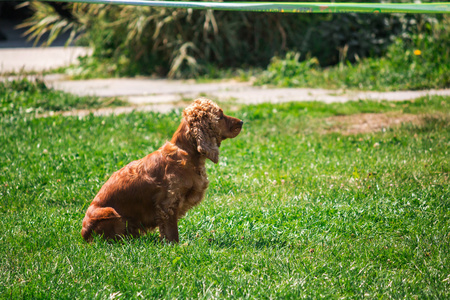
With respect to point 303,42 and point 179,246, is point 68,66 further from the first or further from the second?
point 179,246

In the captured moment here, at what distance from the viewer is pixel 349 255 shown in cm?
350

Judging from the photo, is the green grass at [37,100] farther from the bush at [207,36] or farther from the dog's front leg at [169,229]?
the dog's front leg at [169,229]

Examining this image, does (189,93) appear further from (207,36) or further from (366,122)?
(366,122)

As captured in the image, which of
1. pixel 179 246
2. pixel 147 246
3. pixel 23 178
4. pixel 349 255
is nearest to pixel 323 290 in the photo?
pixel 349 255

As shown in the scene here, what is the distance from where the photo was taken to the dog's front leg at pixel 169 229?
3.64m

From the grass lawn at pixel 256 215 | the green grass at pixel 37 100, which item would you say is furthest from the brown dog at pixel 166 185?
the green grass at pixel 37 100

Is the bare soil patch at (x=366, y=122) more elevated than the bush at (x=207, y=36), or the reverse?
the bush at (x=207, y=36)

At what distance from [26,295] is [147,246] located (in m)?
0.94

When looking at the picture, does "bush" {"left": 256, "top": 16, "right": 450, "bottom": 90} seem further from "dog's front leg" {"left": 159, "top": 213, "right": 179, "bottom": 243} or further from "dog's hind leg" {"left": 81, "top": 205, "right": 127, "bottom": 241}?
A: "dog's hind leg" {"left": 81, "top": 205, "right": 127, "bottom": 241}

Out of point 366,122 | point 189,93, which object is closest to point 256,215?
point 366,122

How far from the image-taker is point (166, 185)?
363 cm

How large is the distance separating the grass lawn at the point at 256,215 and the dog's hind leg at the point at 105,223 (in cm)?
9

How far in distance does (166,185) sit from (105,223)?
22.2 inches

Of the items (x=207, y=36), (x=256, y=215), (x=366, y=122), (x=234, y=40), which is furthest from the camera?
(x=207, y=36)
